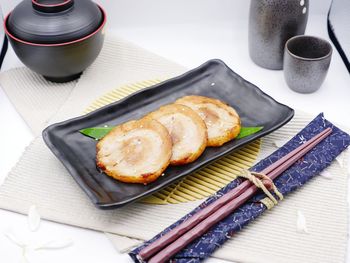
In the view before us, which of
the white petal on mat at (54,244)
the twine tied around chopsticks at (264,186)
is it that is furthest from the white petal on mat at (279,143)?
the white petal on mat at (54,244)

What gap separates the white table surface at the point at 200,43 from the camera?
1462 millimetres

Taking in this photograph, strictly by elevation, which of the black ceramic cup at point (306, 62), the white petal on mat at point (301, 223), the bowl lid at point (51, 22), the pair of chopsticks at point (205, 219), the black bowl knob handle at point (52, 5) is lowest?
the white petal on mat at point (301, 223)

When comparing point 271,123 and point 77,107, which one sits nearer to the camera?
point 271,123

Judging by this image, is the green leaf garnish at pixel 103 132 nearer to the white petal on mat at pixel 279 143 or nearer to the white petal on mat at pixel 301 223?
the white petal on mat at pixel 279 143

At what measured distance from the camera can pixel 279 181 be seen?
1.19 meters

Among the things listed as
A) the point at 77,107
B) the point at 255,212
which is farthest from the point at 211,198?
the point at 77,107

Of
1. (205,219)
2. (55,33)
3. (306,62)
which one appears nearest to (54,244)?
(205,219)

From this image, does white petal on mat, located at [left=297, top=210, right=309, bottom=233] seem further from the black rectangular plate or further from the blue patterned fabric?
the black rectangular plate

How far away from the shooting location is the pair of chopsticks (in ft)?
3.35

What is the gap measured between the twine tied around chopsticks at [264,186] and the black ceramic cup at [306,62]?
1.44 feet

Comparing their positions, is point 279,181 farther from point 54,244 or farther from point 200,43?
point 200,43

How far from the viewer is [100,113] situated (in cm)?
137

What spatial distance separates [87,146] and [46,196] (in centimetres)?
16

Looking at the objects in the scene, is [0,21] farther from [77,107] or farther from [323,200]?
[323,200]
